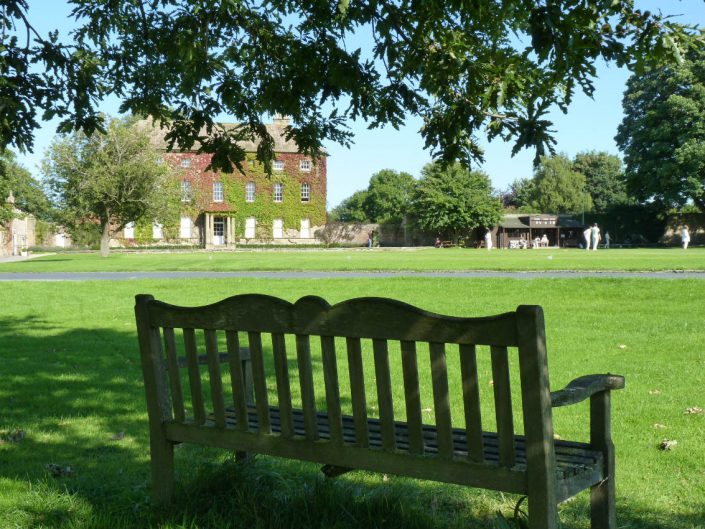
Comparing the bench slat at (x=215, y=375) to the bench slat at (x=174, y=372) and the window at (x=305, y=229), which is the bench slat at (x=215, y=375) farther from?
the window at (x=305, y=229)

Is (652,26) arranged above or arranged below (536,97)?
above

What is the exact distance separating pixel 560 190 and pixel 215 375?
3505 inches

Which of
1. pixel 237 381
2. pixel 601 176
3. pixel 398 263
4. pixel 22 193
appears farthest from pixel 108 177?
pixel 601 176

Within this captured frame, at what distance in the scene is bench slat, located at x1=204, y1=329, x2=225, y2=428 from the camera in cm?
328

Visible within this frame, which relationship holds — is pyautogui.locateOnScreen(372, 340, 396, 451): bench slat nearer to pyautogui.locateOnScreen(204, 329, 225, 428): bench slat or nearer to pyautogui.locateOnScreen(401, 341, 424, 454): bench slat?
pyautogui.locateOnScreen(401, 341, 424, 454): bench slat

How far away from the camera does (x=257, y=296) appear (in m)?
3.13

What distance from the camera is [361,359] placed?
111 inches

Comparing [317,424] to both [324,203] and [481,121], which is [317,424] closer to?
[481,121]

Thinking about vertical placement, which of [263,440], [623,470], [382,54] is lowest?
[623,470]

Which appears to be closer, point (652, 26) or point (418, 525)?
point (418, 525)

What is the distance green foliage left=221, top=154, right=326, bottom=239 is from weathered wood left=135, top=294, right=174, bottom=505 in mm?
62916

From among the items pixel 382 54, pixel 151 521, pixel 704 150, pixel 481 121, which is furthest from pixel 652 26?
pixel 704 150

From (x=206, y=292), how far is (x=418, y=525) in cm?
1449

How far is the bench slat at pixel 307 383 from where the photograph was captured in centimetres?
300
